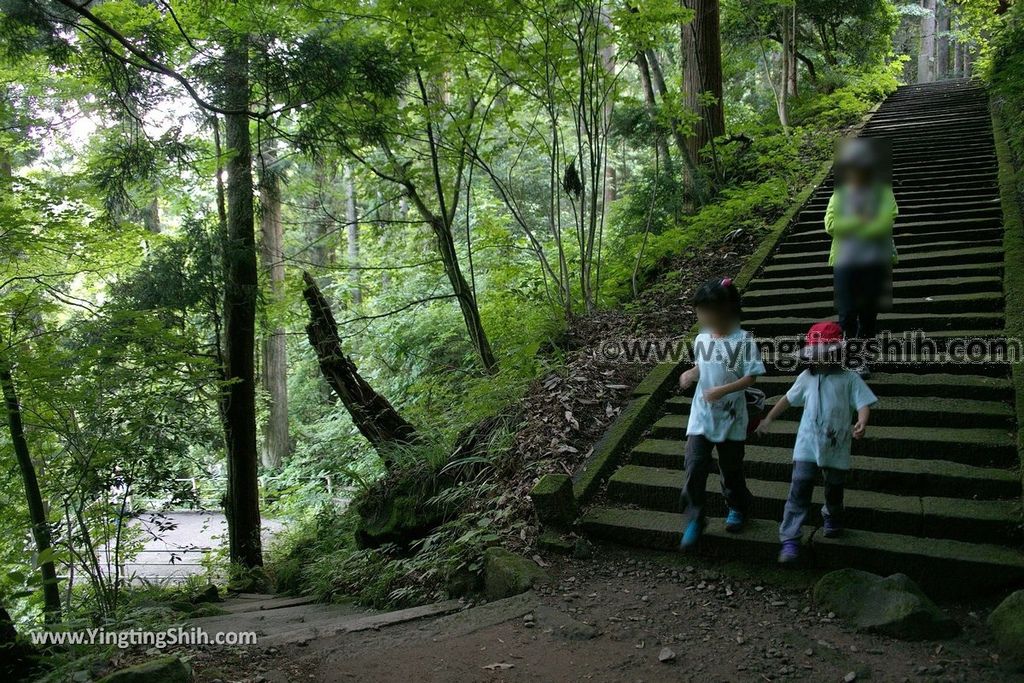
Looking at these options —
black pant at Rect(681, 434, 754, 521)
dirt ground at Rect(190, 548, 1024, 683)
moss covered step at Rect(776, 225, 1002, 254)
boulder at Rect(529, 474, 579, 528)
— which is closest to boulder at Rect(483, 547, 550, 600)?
dirt ground at Rect(190, 548, 1024, 683)

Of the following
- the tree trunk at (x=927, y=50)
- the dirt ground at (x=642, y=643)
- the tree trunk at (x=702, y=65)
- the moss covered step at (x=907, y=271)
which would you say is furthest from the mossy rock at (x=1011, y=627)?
the tree trunk at (x=927, y=50)

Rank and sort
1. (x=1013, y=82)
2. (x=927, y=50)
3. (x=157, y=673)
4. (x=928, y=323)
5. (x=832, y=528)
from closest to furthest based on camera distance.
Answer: (x=157, y=673) → (x=832, y=528) → (x=928, y=323) → (x=1013, y=82) → (x=927, y=50)

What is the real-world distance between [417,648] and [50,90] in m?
9.05

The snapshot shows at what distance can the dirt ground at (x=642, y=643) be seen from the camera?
10.1 feet

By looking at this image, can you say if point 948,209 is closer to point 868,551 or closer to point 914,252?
point 914,252

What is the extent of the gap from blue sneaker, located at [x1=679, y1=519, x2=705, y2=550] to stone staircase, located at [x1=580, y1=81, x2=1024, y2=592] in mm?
224

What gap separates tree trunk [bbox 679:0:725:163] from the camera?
439 inches

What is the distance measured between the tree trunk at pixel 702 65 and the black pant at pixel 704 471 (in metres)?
8.39

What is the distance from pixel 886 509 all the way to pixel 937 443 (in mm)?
903

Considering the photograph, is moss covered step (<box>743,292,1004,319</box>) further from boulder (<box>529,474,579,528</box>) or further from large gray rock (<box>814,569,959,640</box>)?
large gray rock (<box>814,569,959,640</box>)

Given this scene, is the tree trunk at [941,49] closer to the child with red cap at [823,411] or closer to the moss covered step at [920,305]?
the moss covered step at [920,305]

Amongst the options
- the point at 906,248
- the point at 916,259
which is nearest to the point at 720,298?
the point at 916,259

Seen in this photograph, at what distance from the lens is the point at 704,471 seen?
12.6ft

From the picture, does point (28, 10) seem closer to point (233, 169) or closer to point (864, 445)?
point (233, 169)
